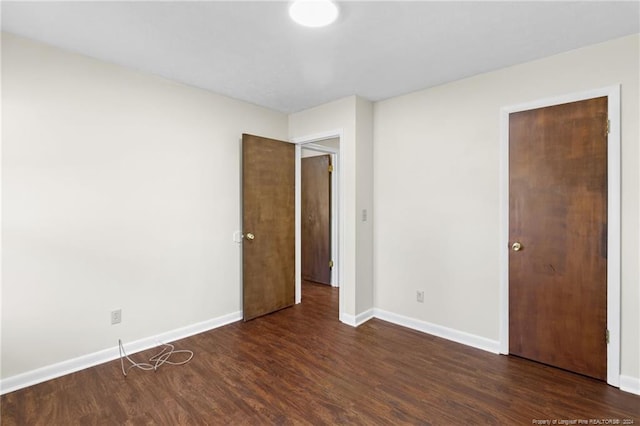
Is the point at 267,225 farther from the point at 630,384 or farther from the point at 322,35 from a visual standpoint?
the point at 630,384

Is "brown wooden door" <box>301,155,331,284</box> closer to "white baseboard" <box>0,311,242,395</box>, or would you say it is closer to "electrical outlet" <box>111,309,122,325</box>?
"white baseboard" <box>0,311,242,395</box>

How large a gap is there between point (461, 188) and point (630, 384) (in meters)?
1.76

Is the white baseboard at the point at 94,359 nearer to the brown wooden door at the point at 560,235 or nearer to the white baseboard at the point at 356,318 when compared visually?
the white baseboard at the point at 356,318

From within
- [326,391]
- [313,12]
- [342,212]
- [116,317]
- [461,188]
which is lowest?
[326,391]

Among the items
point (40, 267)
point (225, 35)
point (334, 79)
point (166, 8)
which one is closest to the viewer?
point (166, 8)

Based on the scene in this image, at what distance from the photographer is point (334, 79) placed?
2863 millimetres

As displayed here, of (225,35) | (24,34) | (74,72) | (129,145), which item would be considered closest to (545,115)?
(225,35)

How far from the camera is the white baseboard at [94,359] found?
217 cm

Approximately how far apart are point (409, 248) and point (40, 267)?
306 cm

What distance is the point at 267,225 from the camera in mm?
3619

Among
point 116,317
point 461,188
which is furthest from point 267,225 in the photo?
point 461,188

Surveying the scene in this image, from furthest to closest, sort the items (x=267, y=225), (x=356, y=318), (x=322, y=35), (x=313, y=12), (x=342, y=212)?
(x=267, y=225), (x=342, y=212), (x=356, y=318), (x=322, y=35), (x=313, y=12)

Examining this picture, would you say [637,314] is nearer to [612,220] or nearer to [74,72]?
[612,220]

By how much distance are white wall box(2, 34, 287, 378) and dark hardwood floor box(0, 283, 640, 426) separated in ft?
1.30
